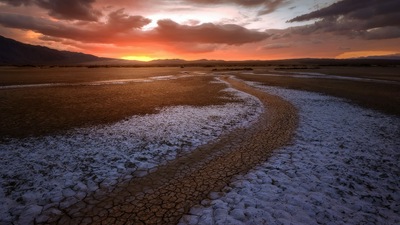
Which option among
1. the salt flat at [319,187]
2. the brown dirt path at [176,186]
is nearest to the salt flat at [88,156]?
the brown dirt path at [176,186]

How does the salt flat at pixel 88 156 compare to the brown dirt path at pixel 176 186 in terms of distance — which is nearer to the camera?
the brown dirt path at pixel 176 186

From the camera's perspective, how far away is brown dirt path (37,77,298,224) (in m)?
5.83

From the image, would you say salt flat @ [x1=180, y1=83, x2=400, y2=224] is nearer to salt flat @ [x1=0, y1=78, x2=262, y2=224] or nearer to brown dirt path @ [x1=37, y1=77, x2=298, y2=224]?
brown dirt path @ [x1=37, y1=77, x2=298, y2=224]

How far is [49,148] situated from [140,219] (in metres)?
7.02

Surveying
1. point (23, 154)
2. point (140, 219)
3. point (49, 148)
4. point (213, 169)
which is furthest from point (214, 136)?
point (23, 154)

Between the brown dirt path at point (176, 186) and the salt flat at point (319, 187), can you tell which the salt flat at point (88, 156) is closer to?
the brown dirt path at point (176, 186)

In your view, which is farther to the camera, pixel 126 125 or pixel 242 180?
pixel 126 125

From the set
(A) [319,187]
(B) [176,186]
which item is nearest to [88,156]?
(B) [176,186]

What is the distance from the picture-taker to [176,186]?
287 inches

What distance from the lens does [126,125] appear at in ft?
45.1

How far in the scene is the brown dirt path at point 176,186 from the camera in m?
5.83

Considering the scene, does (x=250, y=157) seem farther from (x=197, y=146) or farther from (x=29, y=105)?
(x=29, y=105)

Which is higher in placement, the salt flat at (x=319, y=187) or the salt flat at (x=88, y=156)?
the salt flat at (x=88, y=156)

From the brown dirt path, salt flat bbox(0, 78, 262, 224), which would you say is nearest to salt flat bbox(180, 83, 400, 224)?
the brown dirt path
